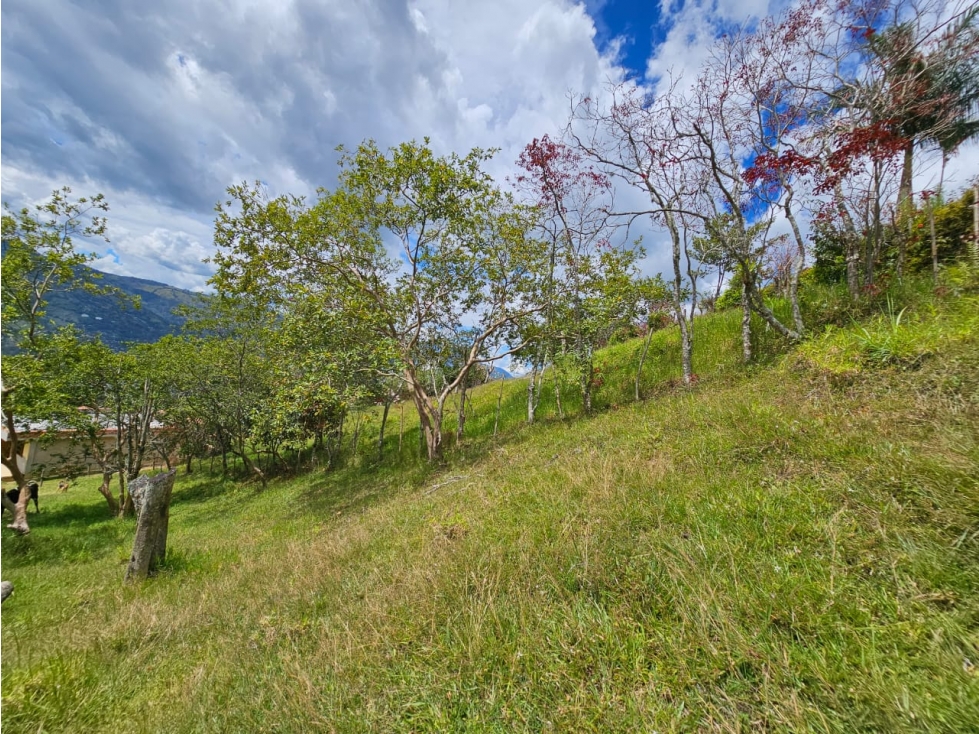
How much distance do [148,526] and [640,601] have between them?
7.40m

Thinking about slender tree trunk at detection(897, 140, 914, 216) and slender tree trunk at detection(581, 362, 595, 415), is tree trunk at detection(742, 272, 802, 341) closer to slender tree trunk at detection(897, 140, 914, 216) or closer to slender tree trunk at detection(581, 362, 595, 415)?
slender tree trunk at detection(897, 140, 914, 216)

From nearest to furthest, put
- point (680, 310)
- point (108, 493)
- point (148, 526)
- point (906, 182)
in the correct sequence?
point (148, 526) → point (906, 182) → point (680, 310) → point (108, 493)

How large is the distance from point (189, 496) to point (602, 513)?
70.0 ft

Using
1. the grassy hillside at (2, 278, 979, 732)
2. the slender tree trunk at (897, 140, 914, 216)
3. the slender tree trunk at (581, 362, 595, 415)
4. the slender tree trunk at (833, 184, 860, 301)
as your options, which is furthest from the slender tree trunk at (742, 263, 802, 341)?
the slender tree trunk at (581, 362, 595, 415)

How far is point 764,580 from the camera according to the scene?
2127mm

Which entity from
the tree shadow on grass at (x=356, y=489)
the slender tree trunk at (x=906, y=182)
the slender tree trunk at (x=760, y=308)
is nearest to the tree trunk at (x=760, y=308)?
the slender tree trunk at (x=760, y=308)

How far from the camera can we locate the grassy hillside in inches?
66.2

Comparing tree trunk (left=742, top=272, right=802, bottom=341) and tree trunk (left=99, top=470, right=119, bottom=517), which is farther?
tree trunk (left=99, top=470, right=119, bottom=517)

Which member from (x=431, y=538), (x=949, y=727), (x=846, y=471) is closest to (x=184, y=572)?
(x=431, y=538)

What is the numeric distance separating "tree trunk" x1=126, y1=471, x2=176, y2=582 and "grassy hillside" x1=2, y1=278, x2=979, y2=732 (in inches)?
15.3

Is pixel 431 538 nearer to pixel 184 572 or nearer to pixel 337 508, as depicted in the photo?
pixel 184 572

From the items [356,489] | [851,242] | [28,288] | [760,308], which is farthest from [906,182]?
[28,288]

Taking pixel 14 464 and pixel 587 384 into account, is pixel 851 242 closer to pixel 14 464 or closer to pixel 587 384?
pixel 587 384

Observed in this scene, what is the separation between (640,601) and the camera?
2316mm
